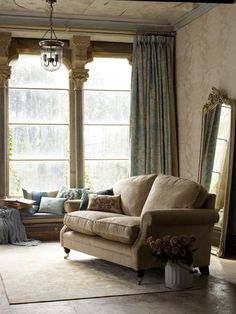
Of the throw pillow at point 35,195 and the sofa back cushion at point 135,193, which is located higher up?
the sofa back cushion at point 135,193

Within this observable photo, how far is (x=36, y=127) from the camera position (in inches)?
316

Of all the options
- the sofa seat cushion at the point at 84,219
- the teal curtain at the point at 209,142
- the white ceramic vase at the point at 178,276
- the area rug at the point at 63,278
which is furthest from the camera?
the teal curtain at the point at 209,142

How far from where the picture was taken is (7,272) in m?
5.39

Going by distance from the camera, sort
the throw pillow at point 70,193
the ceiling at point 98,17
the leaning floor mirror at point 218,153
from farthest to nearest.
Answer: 1. the throw pillow at point 70,193
2. the ceiling at point 98,17
3. the leaning floor mirror at point 218,153

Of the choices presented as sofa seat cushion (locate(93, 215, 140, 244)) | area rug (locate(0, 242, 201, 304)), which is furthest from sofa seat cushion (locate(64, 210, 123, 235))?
area rug (locate(0, 242, 201, 304))

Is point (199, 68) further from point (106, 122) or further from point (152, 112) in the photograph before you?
point (106, 122)

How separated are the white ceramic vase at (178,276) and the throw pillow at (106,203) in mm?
1531

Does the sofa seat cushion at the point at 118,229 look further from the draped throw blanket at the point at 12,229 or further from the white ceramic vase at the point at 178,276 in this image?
the draped throw blanket at the point at 12,229

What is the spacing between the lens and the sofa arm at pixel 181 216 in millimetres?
4988

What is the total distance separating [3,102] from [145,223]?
3.60 m

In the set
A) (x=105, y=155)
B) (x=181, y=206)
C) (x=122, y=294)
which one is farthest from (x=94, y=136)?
(x=122, y=294)

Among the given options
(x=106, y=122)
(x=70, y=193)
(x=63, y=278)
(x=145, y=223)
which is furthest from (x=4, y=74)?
(x=145, y=223)

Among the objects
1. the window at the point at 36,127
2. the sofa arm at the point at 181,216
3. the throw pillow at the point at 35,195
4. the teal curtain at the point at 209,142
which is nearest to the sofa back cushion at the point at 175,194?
the sofa arm at the point at 181,216

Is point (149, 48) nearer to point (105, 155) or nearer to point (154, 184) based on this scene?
point (105, 155)
